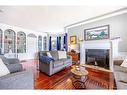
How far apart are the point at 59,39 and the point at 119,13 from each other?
217 inches

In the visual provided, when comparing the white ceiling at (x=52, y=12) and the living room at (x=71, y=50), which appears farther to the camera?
the white ceiling at (x=52, y=12)

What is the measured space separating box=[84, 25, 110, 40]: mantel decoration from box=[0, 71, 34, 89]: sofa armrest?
371 centimetres

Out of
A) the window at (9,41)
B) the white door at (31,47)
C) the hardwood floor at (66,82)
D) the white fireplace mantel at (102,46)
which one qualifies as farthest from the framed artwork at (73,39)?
the window at (9,41)

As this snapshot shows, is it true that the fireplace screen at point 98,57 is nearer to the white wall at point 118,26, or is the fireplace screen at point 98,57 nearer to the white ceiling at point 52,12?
the white wall at point 118,26

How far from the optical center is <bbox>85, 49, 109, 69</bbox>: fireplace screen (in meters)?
4.19

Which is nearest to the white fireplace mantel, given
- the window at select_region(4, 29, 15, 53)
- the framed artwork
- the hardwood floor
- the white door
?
the framed artwork

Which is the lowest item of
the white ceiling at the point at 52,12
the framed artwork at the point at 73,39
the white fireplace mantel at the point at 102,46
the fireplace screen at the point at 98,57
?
the fireplace screen at the point at 98,57

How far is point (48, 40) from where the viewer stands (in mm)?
8820

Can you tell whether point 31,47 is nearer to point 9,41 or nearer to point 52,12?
point 9,41

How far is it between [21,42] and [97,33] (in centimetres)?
517

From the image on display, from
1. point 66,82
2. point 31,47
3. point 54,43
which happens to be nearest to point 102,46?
point 66,82

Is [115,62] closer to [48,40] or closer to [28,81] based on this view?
[28,81]

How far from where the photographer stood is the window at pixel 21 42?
258 inches
